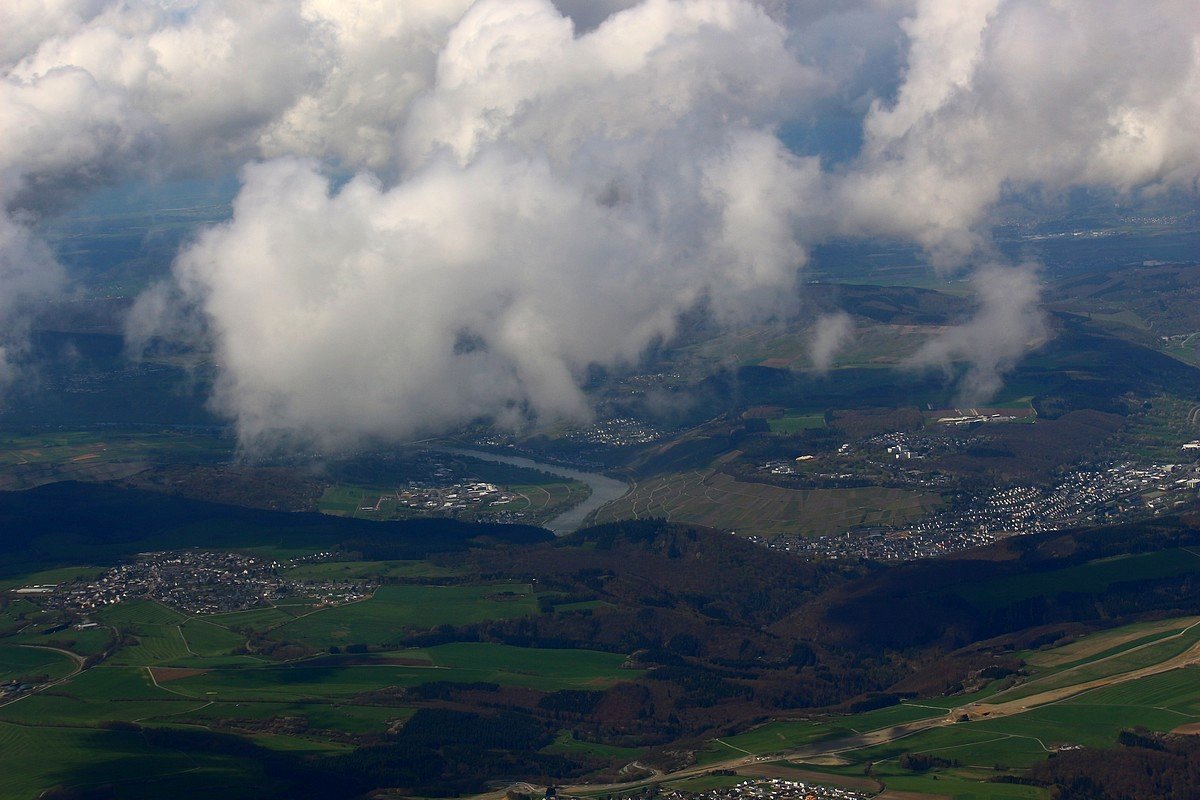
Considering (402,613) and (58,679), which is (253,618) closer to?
(402,613)

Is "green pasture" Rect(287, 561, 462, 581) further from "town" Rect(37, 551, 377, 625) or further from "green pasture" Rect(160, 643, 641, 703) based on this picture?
"green pasture" Rect(160, 643, 641, 703)

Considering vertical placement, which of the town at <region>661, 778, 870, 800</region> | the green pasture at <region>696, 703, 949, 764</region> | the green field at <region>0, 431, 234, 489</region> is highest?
the green field at <region>0, 431, 234, 489</region>

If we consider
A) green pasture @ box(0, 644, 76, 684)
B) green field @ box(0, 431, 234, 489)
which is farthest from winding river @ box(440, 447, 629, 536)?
green pasture @ box(0, 644, 76, 684)

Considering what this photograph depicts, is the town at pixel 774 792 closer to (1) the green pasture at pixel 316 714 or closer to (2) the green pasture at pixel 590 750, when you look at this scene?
(2) the green pasture at pixel 590 750

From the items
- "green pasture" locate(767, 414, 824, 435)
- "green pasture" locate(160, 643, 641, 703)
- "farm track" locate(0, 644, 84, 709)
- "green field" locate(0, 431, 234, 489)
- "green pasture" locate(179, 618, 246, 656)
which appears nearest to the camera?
"farm track" locate(0, 644, 84, 709)

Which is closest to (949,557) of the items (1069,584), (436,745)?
(1069,584)

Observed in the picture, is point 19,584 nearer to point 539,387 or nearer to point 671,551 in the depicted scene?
point 671,551
